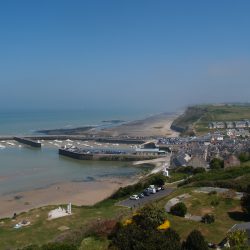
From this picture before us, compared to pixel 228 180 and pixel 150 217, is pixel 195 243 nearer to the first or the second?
pixel 150 217

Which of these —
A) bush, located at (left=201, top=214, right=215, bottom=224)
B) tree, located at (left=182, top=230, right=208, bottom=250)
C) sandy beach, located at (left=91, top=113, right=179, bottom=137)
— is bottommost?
sandy beach, located at (left=91, top=113, right=179, bottom=137)

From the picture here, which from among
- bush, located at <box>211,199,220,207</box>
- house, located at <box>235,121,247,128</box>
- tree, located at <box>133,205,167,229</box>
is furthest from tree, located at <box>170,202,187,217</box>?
house, located at <box>235,121,247,128</box>

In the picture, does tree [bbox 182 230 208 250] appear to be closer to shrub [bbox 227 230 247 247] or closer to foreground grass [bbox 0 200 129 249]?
shrub [bbox 227 230 247 247]

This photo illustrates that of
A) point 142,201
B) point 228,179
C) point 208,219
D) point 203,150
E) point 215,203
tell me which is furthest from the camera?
point 203,150

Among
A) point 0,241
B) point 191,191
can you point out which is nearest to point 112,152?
point 191,191

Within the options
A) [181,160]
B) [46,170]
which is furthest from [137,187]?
[46,170]

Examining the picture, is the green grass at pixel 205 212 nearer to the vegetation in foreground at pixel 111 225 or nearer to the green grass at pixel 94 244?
the vegetation in foreground at pixel 111 225

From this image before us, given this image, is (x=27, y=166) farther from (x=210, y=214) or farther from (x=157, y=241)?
(x=157, y=241)

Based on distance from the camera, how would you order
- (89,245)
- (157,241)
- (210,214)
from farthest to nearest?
(210,214), (89,245), (157,241)
